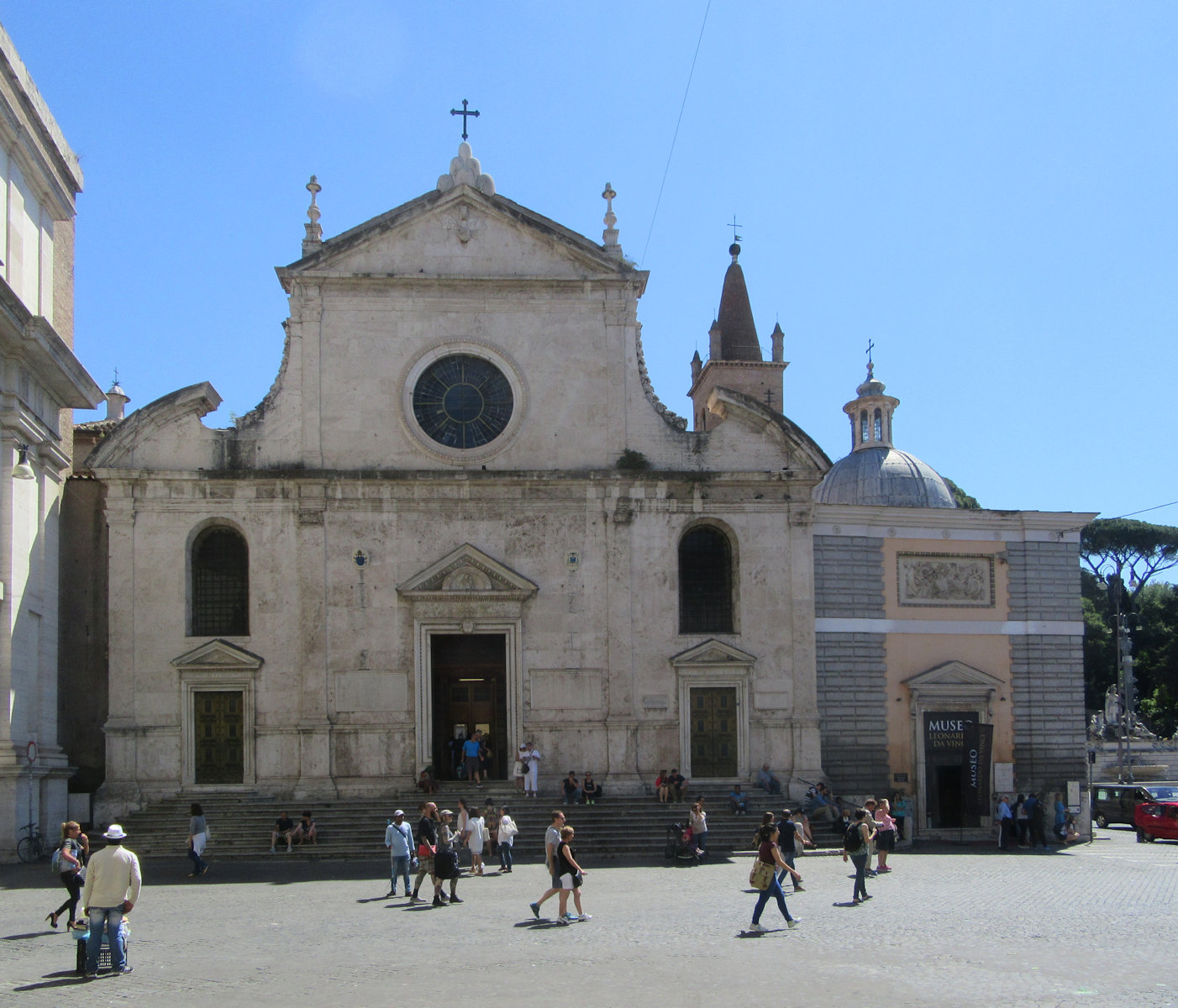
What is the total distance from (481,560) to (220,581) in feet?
19.2

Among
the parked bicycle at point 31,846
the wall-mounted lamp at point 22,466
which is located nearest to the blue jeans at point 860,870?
Answer: the parked bicycle at point 31,846

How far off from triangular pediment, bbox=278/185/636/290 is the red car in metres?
19.1

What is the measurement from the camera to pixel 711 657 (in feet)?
99.5

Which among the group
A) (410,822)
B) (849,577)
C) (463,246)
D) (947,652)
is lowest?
(410,822)

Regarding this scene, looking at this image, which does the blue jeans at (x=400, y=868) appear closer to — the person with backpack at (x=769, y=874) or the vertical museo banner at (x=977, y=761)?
the person with backpack at (x=769, y=874)

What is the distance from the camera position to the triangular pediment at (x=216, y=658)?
29.0 meters

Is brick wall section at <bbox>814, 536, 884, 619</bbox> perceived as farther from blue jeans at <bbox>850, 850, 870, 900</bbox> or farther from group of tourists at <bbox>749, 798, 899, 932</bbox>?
blue jeans at <bbox>850, 850, 870, 900</bbox>

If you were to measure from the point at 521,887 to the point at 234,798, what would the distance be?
9.89 meters

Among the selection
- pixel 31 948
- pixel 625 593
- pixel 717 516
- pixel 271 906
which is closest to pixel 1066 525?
pixel 717 516

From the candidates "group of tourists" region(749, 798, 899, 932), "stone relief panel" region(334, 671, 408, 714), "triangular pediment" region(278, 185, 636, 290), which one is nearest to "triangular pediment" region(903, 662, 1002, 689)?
"group of tourists" region(749, 798, 899, 932)

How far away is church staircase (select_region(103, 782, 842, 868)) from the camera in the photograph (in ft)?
85.9

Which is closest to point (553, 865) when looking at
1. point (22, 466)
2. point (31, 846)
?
point (31, 846)

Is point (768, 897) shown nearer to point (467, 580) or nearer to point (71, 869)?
point (71, 869)

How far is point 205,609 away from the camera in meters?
29.9
